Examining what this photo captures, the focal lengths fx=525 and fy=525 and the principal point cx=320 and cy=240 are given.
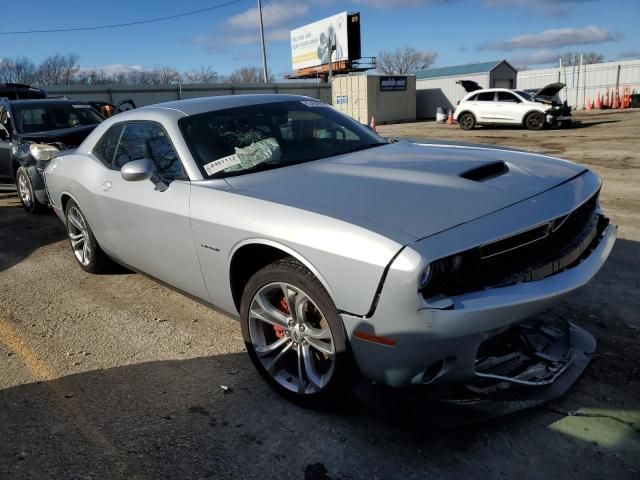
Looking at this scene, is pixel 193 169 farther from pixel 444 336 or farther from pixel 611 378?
pixel 611 378

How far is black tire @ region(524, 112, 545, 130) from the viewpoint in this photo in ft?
63.1

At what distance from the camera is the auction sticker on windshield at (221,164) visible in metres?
3.16

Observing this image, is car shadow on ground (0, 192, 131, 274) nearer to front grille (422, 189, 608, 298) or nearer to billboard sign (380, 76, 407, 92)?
front grille (422, 189, 608, 298)

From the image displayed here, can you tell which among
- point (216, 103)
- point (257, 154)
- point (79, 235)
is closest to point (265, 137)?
point (257, 154)

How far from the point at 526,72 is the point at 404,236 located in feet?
126

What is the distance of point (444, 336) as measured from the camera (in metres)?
2.10

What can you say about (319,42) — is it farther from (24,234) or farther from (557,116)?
(24,234)

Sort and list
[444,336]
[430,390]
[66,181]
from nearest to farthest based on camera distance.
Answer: [444,336] < [430,390] < [66,181]

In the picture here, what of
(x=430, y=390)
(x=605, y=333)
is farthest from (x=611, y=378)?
(x=430, y=390)

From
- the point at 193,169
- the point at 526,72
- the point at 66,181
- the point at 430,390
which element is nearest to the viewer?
the point at 430,390

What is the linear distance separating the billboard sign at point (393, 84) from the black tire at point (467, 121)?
36.4ft

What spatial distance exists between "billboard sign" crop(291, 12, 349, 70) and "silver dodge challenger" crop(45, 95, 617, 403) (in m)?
46.0

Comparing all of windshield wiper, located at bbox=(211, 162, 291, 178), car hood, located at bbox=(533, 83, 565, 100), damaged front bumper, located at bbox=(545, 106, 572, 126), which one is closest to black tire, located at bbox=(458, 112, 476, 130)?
car hood, located at bbox=(533, 83, 565, 100)

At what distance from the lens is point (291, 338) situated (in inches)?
107
